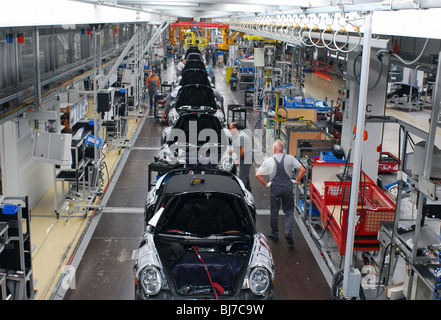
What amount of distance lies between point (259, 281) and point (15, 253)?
2.46 metres

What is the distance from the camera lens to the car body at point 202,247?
15.6 ft

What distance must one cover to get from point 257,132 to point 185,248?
→ 30.0ft

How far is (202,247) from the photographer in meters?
5.56

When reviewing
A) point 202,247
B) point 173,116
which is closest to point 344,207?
point 202,247

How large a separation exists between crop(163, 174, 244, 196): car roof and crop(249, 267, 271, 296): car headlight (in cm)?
104

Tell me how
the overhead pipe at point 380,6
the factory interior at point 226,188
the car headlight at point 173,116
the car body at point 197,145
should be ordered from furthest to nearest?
1. the car headlight at point 173,116
2. the car body at point 197,145
3. the factory interior at point 226,188
4. the overhead pipe at point 380,6

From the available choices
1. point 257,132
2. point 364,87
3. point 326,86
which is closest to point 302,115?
point 257,132

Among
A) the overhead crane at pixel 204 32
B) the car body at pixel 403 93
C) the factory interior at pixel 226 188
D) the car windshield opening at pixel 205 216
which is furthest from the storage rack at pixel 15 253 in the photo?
the overhead crane at pixel 204 32

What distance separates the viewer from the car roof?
5.60 meters

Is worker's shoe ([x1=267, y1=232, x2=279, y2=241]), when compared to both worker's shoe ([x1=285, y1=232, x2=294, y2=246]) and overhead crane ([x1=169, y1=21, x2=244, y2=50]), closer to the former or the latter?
worker's shoe ([x1=285, y1=232, x2=294, y2=246])

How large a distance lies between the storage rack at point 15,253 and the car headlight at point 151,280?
4.00 ft

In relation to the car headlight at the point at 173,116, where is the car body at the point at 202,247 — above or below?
below

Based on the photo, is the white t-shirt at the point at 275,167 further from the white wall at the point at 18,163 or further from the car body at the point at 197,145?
the white wall at the point at 18,163

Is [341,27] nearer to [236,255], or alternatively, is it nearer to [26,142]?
[236,255]
